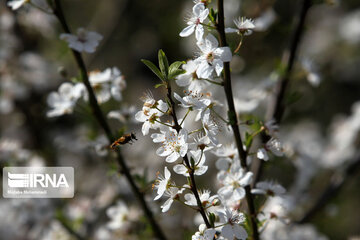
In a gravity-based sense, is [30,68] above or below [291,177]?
above

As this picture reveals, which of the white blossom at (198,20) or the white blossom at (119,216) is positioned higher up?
the white blossom at (198,20)

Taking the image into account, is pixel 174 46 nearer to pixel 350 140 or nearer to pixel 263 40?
pixel 263 40

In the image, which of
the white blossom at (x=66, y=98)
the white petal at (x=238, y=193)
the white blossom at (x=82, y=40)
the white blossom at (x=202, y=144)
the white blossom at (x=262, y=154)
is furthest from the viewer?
the white blossom at (x=66, y=98)

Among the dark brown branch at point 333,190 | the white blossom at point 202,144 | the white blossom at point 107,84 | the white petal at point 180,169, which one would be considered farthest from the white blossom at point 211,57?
the dark brown branch at point 333,190

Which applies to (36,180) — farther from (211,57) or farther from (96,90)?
(211,57)

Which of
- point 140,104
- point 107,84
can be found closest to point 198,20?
point 107,84

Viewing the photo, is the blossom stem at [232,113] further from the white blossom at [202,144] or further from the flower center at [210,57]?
the white blossom at [202,144]

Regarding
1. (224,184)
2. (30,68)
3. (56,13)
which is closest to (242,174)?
(224,184)
